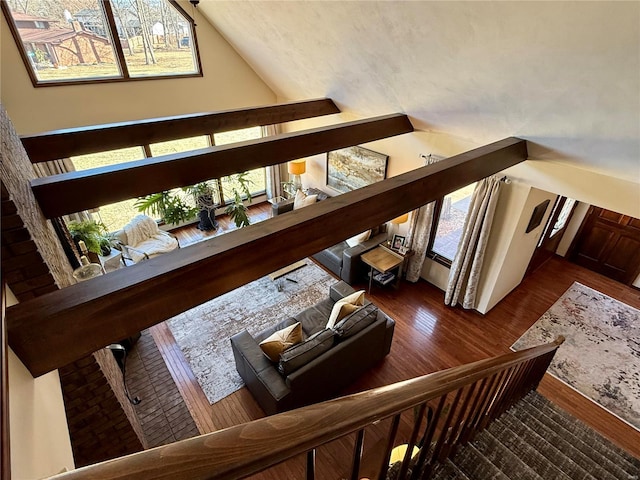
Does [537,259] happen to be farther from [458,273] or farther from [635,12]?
[635,12]

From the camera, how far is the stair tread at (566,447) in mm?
2268

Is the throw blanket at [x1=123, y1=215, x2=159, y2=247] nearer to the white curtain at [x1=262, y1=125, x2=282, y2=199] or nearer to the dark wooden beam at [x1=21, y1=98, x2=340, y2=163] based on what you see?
the dark wooden beam at [x1=21, y1=98, x2=340, y2=163]

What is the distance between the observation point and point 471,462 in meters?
1.92

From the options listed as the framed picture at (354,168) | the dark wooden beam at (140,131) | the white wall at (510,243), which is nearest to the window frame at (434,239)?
the white wall at (510,243)

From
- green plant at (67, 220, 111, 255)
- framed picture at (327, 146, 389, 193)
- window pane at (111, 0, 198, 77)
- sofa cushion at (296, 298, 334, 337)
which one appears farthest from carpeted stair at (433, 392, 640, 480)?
window pane at (111, 0, 198, 77)

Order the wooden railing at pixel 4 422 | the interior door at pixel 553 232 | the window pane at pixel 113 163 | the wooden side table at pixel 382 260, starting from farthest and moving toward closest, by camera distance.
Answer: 1. the window pane at pixel 113 163
2. the interior door at pixel 553 232
3. the wooden side table at pixel 382 260
4. the wooden railing at pixel 4 422

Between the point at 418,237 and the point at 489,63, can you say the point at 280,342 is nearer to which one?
the point at 418,237

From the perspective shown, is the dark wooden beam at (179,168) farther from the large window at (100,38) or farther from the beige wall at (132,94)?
the large window at (100,38)

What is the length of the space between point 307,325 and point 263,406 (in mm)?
1027

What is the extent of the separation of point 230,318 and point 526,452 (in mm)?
3635

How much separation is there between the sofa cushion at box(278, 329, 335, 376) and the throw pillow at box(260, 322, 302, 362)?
0.38ft

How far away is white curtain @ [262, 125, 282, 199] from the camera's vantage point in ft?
22.9

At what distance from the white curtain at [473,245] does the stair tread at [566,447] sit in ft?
6.42

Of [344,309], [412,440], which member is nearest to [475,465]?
[412,440]
